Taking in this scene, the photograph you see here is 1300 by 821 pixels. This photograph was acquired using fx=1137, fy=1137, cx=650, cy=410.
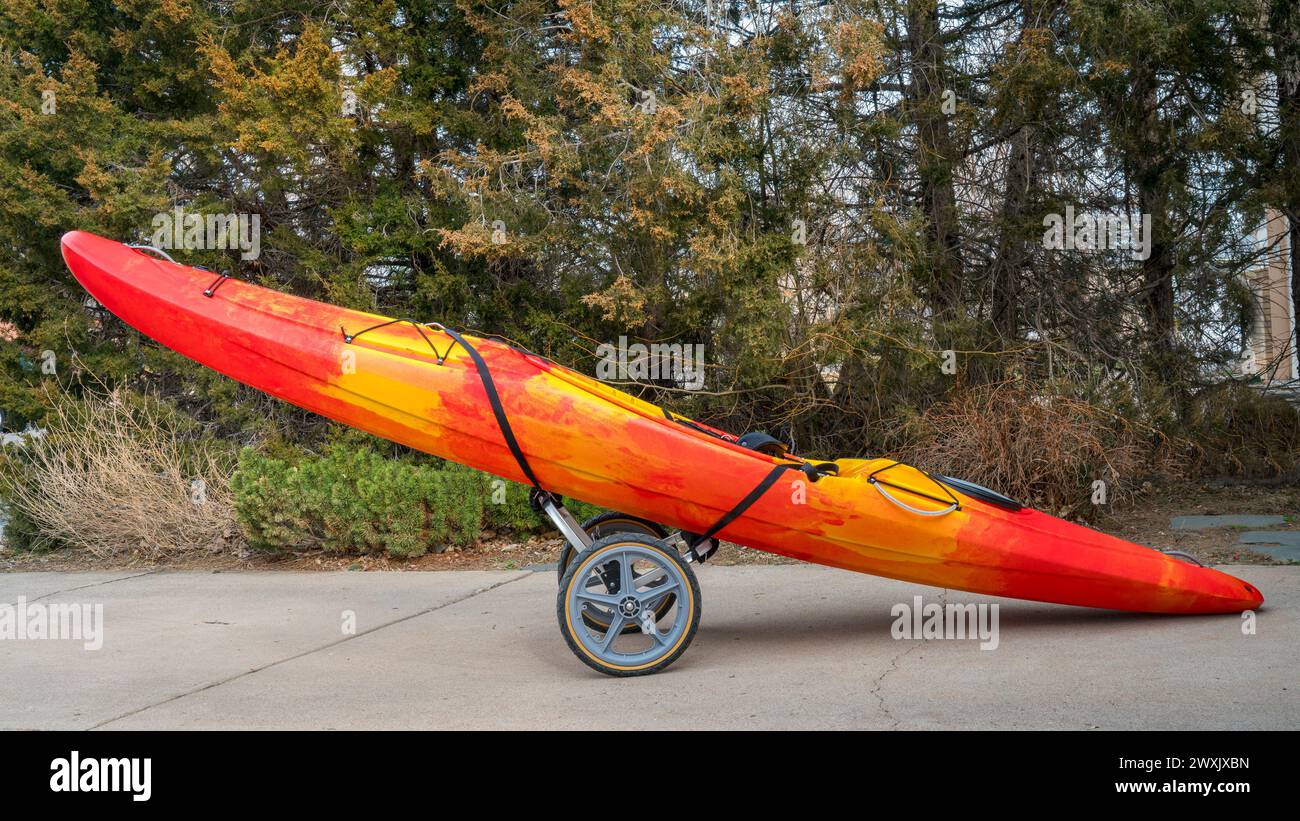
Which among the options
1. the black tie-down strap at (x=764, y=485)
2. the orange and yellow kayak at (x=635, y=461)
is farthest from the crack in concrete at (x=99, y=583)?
the black tie-down strap at (x=764, y=485)

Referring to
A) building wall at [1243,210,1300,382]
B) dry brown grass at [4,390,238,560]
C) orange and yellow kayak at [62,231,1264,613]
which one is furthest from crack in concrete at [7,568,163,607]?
building wall at [1243,210,1300,382]

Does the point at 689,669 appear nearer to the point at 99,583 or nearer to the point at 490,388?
the point at 490,388

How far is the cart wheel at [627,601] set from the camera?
507 cm

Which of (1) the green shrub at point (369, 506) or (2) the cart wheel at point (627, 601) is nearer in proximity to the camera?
(2) the cart wheel at point (627, 601)

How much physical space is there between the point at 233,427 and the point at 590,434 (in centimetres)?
676

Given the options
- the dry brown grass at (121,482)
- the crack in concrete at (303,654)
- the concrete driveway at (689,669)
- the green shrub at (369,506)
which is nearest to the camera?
the concrete driveway at (689,669)

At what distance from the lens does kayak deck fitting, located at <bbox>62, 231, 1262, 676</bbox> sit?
532 cm

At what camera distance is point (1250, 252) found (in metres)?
10.5

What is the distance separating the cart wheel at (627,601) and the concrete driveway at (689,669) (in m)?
0.12

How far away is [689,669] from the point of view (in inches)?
209

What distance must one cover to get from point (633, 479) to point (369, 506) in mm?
4025

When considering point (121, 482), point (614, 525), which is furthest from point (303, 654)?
point (121, 482)

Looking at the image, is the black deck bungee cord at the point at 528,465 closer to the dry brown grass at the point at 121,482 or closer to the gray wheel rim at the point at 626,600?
the gray wheel rim at the point at 626,600

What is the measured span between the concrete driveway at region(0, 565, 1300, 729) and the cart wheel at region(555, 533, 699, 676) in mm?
119
